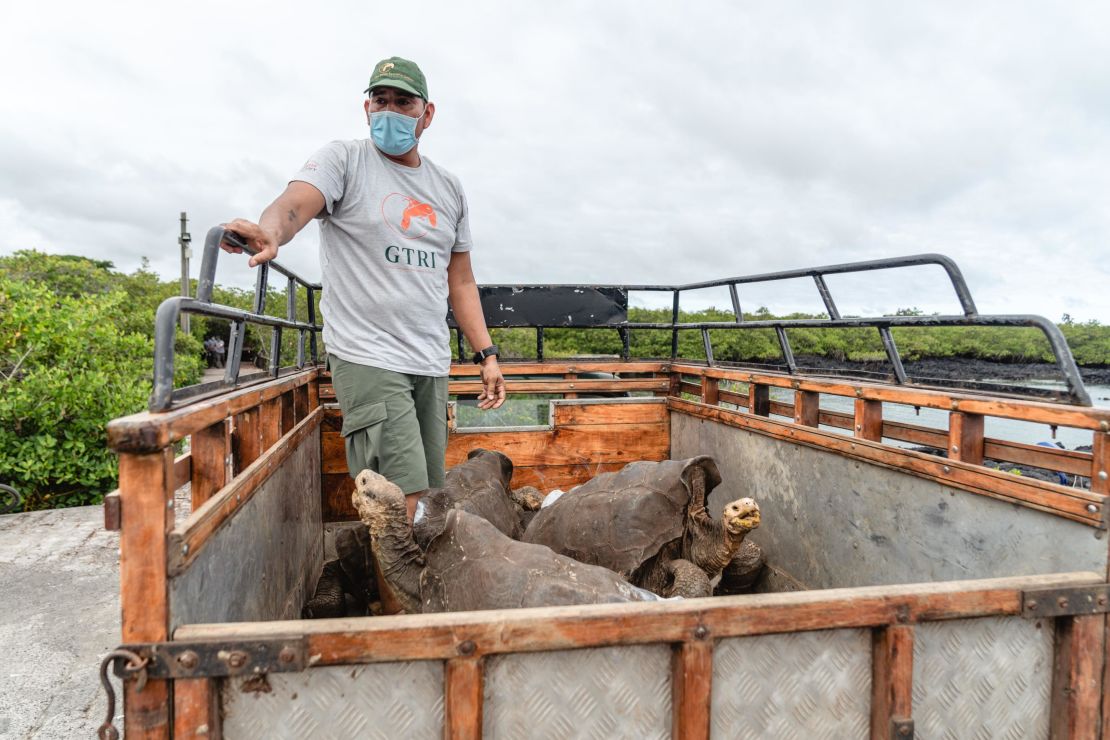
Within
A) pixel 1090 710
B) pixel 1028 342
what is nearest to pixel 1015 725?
pixel 1090 710

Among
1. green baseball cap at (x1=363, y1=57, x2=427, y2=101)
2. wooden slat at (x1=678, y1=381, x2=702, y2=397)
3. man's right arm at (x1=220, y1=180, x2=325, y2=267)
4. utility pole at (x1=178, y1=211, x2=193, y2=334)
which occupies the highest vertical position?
utility pole at (x1=178, y1=211, x2=193, y2=334)

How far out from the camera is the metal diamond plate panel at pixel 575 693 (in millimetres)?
1426

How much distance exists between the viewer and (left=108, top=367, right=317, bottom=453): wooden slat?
4.17ft

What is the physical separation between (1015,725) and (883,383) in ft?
4.84

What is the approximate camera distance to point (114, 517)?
131cm

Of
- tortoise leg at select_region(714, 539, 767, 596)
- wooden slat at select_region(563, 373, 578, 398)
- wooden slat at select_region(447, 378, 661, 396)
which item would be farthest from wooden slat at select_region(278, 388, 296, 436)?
tortoise leg at select_region(714, 539, 767, 596)

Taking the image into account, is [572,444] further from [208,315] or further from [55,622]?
[55,622]

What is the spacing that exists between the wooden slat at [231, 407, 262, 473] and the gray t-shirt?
1.45ft

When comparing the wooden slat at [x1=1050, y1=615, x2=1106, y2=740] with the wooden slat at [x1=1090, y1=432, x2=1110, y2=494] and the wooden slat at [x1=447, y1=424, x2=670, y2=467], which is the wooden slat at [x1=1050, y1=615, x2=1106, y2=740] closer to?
the wooden slat at [x1=1090, y1=432, x2=1110, y2=494]

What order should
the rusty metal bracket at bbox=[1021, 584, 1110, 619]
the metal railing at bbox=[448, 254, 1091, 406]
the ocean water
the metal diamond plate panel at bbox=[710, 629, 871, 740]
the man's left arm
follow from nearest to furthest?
the metal diamond plate panel at bbox=[710, 629, 871, 740] → the rusty metal bracket at bbox=[1021, 584, 1110, 619] → the metal railing at bbox=[448, 254, 1091, 406] → the ocean water → the man's left arm

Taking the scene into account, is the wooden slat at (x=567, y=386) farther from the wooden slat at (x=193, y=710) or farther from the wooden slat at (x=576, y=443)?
the wooden slat at (x=193, y=710)

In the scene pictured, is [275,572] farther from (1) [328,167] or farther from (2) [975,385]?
(2) [975,385]

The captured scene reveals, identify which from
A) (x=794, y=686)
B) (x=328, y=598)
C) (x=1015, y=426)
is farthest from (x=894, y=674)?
(x=1015, y=426)

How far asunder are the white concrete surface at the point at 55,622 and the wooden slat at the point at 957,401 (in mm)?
3323
